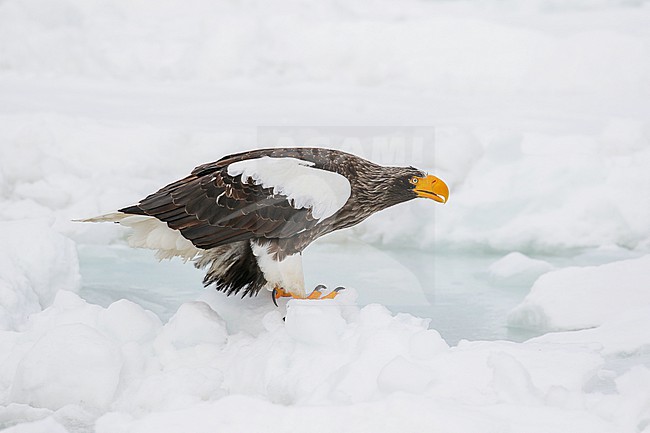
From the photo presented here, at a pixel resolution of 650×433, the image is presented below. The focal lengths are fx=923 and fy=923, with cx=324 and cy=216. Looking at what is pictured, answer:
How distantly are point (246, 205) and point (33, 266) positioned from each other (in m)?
1.47

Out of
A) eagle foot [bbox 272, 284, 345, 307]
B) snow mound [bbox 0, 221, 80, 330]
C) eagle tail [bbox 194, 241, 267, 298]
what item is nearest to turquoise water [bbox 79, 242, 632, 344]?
snow mound [bbox 0, 221, 80, 330]

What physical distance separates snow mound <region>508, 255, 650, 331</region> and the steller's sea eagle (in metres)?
1.20

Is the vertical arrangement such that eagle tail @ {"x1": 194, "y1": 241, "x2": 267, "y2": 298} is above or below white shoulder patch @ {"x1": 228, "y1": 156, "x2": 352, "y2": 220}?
below

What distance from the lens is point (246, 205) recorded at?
3.11 metres

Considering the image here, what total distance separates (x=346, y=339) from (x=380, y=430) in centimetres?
51

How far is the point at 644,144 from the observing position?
6.30 metres

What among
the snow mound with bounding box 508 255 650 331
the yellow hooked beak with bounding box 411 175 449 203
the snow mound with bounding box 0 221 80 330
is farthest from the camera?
the snow mound with bounding box 508 255 650 331

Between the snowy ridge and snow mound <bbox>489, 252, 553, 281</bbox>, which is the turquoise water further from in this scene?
the snowy ridge

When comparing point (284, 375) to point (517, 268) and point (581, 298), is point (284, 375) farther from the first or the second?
point (517, 268)

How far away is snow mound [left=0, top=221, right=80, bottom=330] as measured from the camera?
3811 millimetres

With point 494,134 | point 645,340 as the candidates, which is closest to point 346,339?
point 645,340

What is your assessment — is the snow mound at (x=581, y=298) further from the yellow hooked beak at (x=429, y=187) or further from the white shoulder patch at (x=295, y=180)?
the white shoulder patch at (x=295, y=180)

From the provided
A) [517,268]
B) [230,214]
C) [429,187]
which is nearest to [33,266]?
[230,214]

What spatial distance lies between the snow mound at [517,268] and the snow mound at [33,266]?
213 cm
